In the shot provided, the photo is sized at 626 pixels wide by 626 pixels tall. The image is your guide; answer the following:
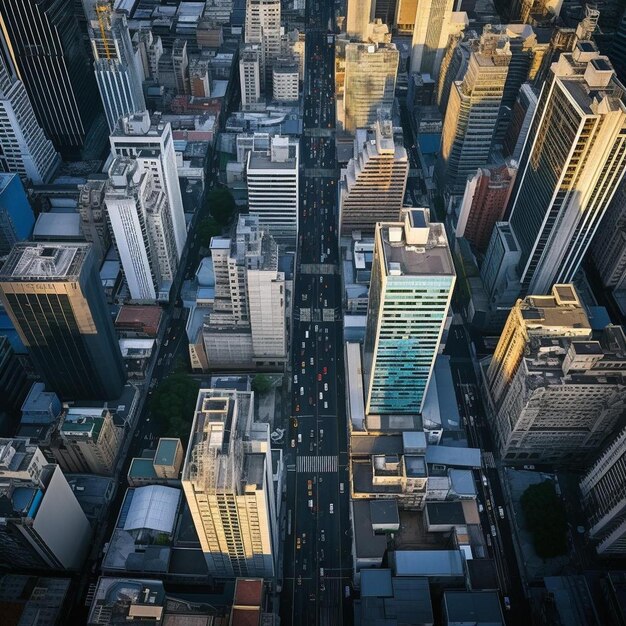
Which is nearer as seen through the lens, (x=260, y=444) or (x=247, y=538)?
(x=260, y=444)

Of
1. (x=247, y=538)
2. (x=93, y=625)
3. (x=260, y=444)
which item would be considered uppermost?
(x=260, y=444)

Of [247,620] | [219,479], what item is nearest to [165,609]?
[247,620]

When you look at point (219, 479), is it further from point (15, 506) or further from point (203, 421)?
point (15, 506)

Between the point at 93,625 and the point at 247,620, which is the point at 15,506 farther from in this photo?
the point at 247,620

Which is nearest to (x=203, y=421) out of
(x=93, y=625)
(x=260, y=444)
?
(x=260, y=444)

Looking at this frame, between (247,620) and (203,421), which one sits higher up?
(203,421)

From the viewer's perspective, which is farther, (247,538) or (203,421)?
(247,538)
